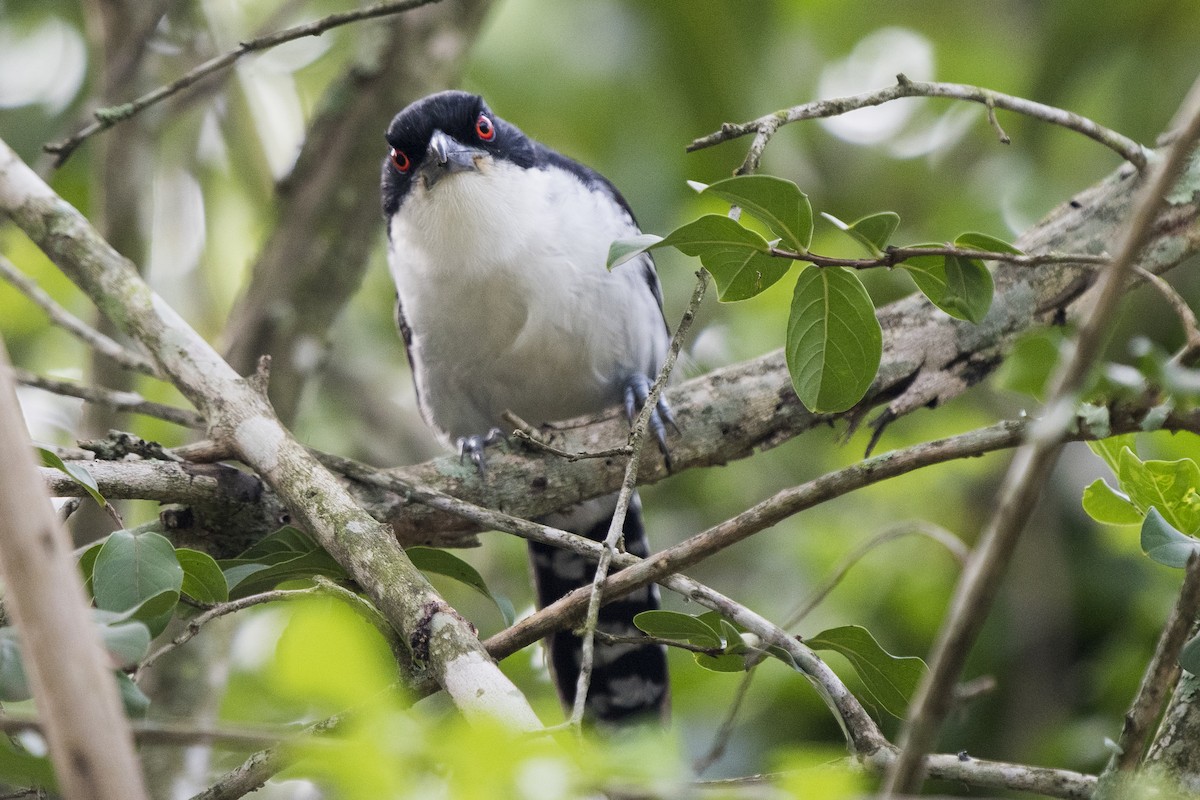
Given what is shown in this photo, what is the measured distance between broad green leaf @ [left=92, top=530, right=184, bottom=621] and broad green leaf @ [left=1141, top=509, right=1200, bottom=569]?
5.43 ft

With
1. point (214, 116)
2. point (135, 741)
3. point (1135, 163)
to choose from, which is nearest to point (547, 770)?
point (135, 741)

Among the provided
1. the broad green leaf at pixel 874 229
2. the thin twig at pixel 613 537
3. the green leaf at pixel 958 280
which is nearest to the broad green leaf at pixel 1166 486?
the green leaf at pixel 958 280

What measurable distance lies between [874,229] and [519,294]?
182 centimetres

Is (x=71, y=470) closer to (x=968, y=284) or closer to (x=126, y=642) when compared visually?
(x=126, y=642)

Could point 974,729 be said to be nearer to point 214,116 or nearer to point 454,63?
point 454,63

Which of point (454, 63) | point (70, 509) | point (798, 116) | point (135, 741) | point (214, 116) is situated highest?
point (214, 116)

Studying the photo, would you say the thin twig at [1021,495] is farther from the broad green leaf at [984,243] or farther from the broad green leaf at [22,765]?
the broad green leaf at [22,765]

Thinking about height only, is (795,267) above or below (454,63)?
below

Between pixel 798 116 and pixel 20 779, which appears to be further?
pixel 798 116

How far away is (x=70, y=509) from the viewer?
240cm

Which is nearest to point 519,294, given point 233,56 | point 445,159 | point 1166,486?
point 445,159

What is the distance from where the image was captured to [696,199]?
566 cm

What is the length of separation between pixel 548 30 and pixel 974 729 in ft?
12.9

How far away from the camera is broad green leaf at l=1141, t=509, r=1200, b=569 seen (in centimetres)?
194
